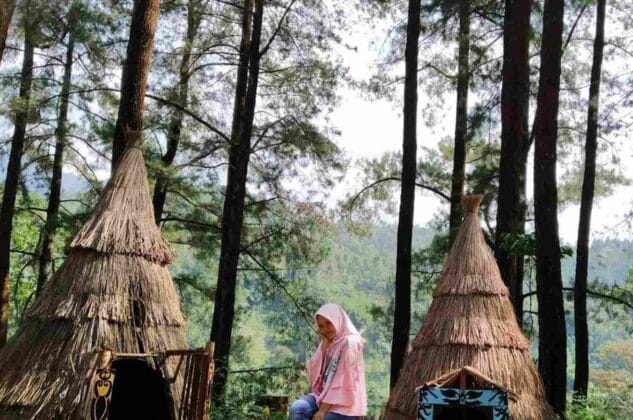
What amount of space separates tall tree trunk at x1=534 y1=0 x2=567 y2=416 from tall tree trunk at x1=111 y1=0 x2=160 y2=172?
15.4 ft

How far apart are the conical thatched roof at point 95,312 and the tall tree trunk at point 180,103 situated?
6899mm

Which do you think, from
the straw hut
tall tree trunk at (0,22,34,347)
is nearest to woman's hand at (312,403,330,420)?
the straw hut

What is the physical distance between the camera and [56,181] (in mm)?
15680

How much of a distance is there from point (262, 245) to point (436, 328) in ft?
26.9

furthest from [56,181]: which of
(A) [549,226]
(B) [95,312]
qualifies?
(A) [549,226]

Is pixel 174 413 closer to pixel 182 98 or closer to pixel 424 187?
pixel 182 98

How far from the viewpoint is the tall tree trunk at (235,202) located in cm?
1191

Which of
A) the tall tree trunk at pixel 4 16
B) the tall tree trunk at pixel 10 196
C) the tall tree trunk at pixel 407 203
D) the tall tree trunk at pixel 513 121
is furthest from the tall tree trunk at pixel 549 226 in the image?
the tall tree trunk at pixel 10 196

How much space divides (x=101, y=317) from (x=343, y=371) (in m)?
2.33

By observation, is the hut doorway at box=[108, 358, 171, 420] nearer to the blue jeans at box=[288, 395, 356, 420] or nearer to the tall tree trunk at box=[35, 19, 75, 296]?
the blue jeans at box=[288, 395, 356, 420]

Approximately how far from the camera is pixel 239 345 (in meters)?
16.1

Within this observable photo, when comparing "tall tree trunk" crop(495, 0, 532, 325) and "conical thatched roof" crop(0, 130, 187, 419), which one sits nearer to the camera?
"conical thatched roof" crop(0, 130, 187, 419)

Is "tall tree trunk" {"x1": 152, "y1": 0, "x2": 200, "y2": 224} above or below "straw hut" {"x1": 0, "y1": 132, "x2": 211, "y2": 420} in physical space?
above

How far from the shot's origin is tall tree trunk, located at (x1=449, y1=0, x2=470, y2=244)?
13.5 metres
